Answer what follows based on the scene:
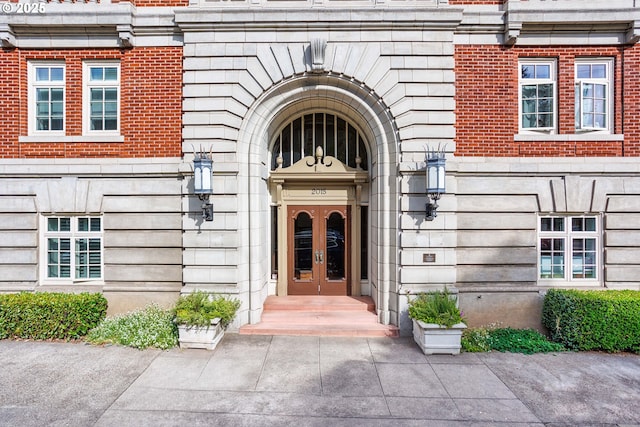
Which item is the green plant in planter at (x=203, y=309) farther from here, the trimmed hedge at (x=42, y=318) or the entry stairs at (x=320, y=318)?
the trimmed hedge at (x=42, y=318)

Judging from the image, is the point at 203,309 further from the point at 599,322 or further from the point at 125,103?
the point at 599,322

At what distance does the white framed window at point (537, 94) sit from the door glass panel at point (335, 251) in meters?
4.80

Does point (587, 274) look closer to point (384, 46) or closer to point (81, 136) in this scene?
point (384, 46)

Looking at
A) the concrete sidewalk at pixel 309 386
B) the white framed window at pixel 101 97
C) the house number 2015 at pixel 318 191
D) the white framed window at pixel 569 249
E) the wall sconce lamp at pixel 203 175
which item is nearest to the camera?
the concrete sidewalk at pixel 309 386

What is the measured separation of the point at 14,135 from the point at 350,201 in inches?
309

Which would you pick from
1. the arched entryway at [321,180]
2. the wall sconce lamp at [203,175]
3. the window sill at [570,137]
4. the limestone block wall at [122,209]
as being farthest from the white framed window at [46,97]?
the window sill at [570,137]

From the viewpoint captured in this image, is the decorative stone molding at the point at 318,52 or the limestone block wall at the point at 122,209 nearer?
the decorative stone molding at the point at 318,52

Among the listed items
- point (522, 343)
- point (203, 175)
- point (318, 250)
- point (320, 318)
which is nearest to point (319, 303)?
point (320, 318)

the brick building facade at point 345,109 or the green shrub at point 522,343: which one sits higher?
the brick building facade at point 345,109

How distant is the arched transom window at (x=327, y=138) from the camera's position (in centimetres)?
875

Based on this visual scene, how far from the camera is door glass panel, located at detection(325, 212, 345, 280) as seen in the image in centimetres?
898

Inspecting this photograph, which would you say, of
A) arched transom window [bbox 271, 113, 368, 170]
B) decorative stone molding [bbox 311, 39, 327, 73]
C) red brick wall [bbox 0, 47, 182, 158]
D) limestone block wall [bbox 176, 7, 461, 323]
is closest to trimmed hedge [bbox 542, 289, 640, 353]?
limestone block wall [bbox 176, 7, 461, 323]

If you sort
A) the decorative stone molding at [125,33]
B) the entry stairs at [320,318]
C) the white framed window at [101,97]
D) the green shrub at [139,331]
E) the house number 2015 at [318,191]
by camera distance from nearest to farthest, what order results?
1. the green shrub at [139,331]
2. the entry stairs at [320,318]
3. the decorative stone molding at [125,33]
4. the white framed window at [101,97]
5. the house number 2015 at [318,191]

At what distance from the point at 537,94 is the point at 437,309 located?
17.4ft
